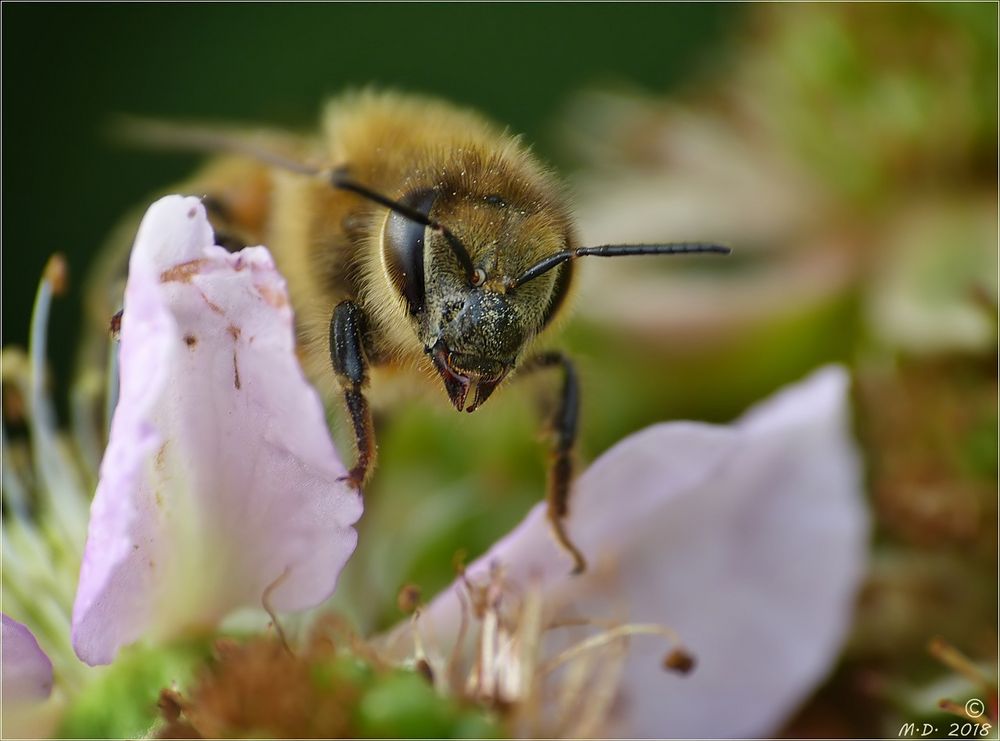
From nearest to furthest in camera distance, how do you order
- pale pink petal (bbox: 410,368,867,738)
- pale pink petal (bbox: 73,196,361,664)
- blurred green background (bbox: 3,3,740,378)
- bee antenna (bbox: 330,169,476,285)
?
pale pink petal (bbox: 73,196,361,664) → bee antenna (bbox: 330,169,476,285) → pale pink petal (bbox: 410,368,867,738) → blurred green background (bbox: 3,3,740,378)

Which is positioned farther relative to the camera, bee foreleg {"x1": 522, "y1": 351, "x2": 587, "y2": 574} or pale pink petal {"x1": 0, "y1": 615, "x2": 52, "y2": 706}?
bee foreleg {"x1": 522, "y1": 351, "x2": 587, "y2": 574}

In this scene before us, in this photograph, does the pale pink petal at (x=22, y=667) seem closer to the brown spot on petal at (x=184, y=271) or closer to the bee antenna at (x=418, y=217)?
the brown spot on petal at (x=184, y=271)

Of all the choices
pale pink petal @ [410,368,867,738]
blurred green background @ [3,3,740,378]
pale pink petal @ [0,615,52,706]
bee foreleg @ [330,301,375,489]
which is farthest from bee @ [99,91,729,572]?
blurred green background @ [3,3,740,378]

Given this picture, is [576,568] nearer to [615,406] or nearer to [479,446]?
[479,446]

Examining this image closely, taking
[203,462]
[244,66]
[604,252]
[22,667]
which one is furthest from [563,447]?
[244,66]

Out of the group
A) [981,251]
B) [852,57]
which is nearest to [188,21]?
[852,57]

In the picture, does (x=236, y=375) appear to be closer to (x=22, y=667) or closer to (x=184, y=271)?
(x=184, y=271)

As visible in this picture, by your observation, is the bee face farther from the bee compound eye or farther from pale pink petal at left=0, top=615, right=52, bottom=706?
pale pink petal at left=0, top=615, right=52, bottom=706
